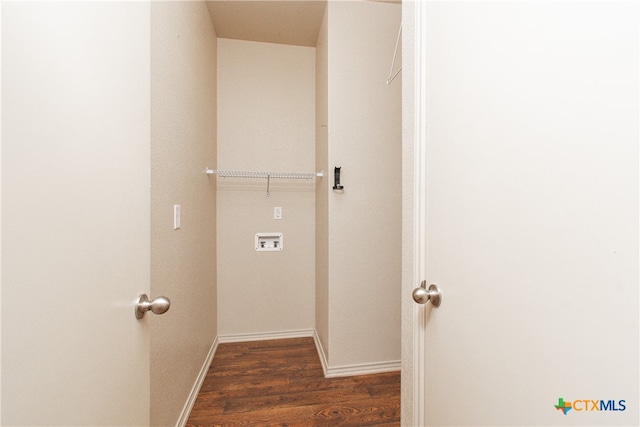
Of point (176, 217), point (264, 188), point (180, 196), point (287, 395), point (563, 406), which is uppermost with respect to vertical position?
point (264, 188)

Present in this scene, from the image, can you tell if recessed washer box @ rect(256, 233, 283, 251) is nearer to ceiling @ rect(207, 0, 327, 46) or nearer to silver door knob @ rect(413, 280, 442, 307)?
ceiling @ rect(207, 0, 327, 46)

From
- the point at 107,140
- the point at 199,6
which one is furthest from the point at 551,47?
the point at 199,6

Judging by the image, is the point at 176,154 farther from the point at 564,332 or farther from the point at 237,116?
the point at 564,332

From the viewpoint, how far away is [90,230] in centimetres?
53

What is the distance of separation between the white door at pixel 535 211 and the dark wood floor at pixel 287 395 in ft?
3.52

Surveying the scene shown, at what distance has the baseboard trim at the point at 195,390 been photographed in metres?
1.51

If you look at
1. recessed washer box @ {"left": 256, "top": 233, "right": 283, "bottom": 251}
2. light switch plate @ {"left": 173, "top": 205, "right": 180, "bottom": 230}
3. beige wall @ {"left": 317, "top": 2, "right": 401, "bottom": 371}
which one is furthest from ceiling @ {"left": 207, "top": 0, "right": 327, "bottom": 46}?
recessed washer box @ {"left": 256, "top": 233, "right": 283, "bottom": 251}

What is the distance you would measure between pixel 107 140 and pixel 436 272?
34.3 inches

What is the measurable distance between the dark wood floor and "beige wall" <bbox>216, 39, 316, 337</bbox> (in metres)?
0.41

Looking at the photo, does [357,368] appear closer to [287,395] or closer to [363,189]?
[287,395]

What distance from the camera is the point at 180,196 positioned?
1496 mm

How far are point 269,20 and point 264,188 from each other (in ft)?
4.46

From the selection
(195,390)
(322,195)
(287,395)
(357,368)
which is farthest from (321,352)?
(322,195)

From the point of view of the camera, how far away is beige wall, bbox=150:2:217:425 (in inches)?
46.8
